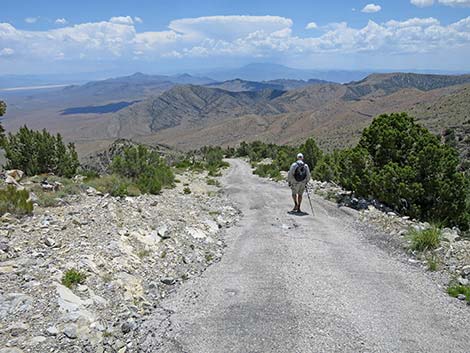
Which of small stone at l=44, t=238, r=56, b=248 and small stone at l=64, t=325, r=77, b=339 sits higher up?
small stone at l=44, t=238, r=56, b=248

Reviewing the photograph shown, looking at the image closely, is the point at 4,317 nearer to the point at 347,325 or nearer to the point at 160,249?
the point at 160,249

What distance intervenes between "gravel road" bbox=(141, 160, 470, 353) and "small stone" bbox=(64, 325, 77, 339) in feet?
3.24

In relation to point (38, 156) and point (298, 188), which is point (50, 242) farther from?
point (38, 156)

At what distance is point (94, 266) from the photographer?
24.1ft

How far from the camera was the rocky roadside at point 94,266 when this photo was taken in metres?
5.66

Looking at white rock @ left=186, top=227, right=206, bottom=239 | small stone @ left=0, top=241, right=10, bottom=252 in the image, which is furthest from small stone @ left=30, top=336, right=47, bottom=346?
white rock @ left=186, top=227, right=206, bottom=239

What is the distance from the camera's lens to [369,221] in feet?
40.2

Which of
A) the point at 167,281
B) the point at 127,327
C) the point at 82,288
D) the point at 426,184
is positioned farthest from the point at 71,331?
the point at 426,184

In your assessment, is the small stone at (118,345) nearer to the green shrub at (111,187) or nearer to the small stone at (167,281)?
the small stone at (167,281)

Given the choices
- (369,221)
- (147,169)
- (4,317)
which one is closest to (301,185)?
(369,221)

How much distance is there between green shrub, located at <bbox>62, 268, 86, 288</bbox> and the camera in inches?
260

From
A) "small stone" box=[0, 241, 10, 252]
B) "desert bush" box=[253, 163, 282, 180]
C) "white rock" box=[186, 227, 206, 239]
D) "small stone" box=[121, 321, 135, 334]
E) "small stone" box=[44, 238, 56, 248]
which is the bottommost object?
"desert bush" box=[253, 163, 282, 180]

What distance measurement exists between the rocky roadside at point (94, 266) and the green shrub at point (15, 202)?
0.34 meters

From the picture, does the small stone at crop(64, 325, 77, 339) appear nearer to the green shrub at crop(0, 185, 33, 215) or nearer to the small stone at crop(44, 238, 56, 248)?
the small stone at crop(44, 238, 56, 248)
